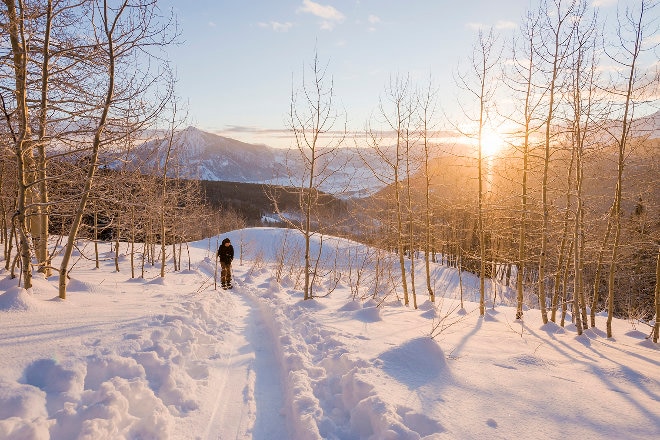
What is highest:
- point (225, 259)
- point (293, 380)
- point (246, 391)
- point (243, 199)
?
point (243, 199)

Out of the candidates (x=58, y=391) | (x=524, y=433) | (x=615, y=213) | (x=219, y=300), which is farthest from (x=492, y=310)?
(x=58, y=391)

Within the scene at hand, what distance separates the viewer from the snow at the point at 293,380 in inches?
131

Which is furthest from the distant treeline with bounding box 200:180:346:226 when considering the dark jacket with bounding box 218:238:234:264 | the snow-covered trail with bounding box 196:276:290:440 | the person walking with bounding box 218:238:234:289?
the snow-covered trail with bounding box 196:276:290:440

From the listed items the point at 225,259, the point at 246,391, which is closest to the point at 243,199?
the point at 225,259

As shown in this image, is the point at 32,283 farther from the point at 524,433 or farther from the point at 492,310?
the point at 492,310

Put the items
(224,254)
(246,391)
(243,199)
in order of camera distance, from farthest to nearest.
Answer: (243,199)
(224,254)
(246,391)

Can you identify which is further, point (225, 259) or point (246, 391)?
point (225, 259)

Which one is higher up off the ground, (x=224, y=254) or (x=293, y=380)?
(x=224, y=254)

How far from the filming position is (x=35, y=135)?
6922 millimetres

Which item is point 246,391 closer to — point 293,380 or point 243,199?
point 293,380

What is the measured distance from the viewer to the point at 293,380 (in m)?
4.72

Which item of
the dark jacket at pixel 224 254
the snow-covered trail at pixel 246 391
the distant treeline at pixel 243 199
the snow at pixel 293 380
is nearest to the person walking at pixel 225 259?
the dark jacket at pixel 224 254

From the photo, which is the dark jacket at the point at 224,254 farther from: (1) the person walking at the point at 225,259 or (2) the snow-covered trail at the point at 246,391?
(2) the snow-covered trail at the point at 246,391

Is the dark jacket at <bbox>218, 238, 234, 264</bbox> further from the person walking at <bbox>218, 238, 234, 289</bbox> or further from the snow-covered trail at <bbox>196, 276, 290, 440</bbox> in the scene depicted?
the snow-covered trail at <bbox>196, 276, 290, 440</bbox>
